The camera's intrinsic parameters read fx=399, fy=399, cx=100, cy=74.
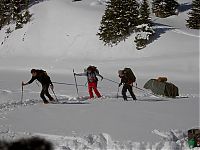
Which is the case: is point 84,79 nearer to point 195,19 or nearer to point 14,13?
point 195,19

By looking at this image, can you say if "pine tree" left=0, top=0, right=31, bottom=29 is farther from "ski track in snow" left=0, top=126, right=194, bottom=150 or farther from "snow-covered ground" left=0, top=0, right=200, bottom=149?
"ski track in snow" left=0, top=126, right=194, bottom=150

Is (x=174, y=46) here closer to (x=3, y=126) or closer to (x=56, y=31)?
(x=56, y=31)

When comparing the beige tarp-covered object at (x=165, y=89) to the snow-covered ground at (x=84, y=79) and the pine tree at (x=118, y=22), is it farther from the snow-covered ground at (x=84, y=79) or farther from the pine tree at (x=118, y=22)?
the pine tree at (x=118, y=22)

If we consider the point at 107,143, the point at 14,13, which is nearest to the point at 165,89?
the point at 107,143

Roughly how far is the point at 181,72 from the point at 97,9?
16970 millimetres

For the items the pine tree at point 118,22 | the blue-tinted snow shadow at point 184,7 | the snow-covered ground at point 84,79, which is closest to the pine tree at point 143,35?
the snow-covered ground at point 84,79

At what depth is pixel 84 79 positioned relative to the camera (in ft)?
76.8

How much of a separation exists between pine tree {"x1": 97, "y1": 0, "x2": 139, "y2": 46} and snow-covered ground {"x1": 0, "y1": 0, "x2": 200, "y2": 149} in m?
0.81

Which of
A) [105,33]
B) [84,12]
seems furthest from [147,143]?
[84,12]

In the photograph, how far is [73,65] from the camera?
102ft

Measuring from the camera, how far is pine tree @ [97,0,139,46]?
33844 millimetres

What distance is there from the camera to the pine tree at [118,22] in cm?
3384

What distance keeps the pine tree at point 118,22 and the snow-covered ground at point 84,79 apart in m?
0.81

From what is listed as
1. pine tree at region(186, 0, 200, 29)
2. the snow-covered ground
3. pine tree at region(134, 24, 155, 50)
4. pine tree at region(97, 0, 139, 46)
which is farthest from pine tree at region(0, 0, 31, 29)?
pine tree at region(186, 0, 200, 29)
